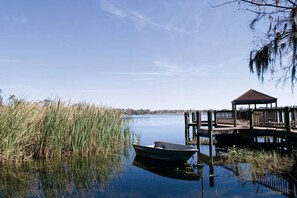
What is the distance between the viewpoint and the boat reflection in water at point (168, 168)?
395 inches

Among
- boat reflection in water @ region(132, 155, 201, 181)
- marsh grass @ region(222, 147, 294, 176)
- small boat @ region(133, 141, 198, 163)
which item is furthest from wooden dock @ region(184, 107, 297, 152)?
boat reflection in water @ region(132, 155, 201, 181)

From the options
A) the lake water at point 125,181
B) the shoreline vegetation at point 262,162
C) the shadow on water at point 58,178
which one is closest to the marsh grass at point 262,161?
the shoreline vegetation at point 262,162

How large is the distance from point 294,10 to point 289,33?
769 millimetres

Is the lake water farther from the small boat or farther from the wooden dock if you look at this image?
the wooden dock

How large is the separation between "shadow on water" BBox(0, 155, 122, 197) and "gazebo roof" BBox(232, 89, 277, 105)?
40.0 ft

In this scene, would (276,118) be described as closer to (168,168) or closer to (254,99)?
(168,168)

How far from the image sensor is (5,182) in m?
8.81

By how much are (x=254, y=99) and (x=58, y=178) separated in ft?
51.6

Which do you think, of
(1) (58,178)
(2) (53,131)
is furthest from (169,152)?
(2) (53,131)

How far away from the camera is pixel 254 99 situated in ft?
68.8

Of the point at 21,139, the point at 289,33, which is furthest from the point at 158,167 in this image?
the point at 289,33

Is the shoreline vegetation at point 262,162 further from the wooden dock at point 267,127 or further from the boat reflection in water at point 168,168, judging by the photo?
the boat reflection in water at point 168,168

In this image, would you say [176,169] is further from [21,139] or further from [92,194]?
[21,139]

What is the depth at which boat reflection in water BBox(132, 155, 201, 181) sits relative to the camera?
1003 cm
